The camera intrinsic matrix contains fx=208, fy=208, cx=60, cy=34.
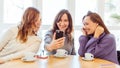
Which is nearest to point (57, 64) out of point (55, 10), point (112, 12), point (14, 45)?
point (14, 45)

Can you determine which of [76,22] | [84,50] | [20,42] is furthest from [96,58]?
[76,22]

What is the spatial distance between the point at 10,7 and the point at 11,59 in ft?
5.11

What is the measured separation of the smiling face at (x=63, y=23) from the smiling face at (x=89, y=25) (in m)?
0.30

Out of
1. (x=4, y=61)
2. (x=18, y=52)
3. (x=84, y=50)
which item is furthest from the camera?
(x=84, y=50)

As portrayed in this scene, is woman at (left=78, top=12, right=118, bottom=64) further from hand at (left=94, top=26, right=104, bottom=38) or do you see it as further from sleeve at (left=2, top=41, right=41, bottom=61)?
sleeve at (left=2, top=41, right=41, bottom=61)

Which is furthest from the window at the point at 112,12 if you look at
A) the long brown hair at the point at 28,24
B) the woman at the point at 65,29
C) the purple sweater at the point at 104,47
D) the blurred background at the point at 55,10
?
the long brown hair at the point at 28,24

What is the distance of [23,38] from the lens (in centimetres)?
216

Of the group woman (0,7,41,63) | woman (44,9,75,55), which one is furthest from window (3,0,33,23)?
woman (0,7,41,63)

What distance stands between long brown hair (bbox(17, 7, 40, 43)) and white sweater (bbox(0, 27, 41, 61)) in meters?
0.05

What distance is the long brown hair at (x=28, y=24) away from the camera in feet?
7.22

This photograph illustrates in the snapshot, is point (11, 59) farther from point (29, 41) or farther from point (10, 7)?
point (10, 7)

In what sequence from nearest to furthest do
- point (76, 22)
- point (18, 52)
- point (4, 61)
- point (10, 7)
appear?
point (4, 61)
point (18, 52)
point (10, 7)
point (76, 22)

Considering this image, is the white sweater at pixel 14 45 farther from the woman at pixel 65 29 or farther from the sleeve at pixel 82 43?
the sleeve at pixel 82 43

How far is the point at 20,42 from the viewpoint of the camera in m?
2.16
